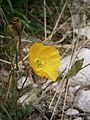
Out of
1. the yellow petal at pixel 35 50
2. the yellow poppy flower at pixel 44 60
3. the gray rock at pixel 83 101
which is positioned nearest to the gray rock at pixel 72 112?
the gray rock at pixel 83 101

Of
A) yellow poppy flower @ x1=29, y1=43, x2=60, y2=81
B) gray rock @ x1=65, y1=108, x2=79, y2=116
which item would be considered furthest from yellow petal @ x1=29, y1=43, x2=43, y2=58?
gray rock @ x1=65, y1=108, x2=79, y2=116

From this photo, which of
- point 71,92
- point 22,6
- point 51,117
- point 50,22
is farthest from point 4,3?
point 51,117

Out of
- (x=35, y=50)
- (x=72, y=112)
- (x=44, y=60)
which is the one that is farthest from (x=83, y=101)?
(x=35, y=50)

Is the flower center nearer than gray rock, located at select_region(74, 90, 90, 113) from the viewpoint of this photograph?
Yes

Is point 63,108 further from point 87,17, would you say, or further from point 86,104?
point 87,17

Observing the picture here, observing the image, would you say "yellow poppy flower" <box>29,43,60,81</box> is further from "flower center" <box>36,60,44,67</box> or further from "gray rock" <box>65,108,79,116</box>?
"gray rock" <box>65,108,79,116</box>

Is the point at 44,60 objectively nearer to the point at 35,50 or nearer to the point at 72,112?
the point at 35,50
